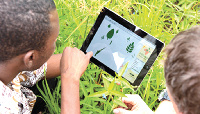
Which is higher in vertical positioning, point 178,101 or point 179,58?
point 179,58

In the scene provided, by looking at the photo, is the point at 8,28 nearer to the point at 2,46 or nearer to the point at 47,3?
the point at 2,46

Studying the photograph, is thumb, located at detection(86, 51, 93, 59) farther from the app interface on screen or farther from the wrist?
the wrist

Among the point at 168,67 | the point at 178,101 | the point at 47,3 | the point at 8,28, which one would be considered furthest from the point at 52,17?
the point at 178,101

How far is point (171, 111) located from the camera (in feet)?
5.40

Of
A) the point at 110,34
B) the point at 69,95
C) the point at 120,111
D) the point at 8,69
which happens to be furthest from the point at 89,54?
the point at 8,69

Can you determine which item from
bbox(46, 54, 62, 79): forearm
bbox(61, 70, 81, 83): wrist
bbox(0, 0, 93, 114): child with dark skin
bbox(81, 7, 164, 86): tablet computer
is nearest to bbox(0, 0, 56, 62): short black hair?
bbox(0, 0, 93, 114): child with dark skin

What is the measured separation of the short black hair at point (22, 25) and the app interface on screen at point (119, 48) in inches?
19.3

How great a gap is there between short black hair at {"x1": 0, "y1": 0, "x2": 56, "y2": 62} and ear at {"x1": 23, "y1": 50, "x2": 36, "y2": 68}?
0.03 meters

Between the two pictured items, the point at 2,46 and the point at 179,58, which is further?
Result: the point at 2,46

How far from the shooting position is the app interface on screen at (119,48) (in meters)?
1.52

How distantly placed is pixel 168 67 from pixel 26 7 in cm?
71

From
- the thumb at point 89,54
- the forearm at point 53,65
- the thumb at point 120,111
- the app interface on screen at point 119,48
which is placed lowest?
the forearm at point 53,65

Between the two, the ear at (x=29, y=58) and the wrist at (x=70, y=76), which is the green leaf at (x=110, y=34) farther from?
the ear at (x=29, y=58)

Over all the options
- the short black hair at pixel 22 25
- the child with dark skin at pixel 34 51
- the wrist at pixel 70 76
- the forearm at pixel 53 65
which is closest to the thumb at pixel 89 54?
the child with dark skin at pixel 34 51
